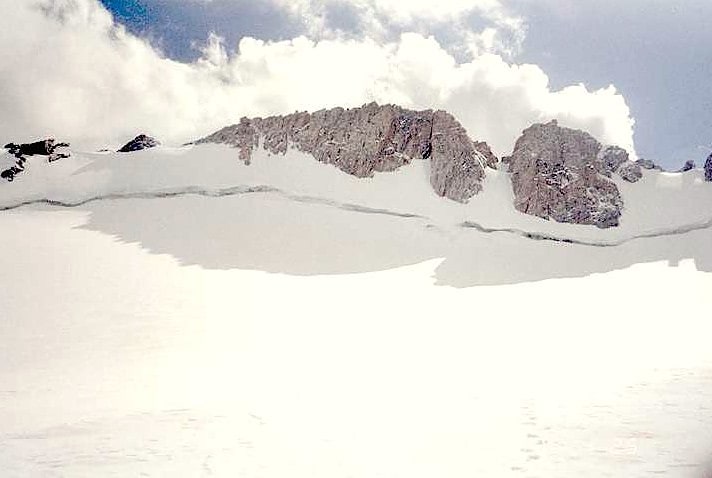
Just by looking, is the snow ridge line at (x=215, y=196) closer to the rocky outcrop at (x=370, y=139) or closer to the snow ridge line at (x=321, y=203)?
the snow ridge line at (x=321, y=203)

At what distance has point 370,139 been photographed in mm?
40156

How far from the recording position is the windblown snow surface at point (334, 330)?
25.4 ft

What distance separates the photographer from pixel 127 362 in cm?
1316

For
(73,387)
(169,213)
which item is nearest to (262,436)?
(73,387)

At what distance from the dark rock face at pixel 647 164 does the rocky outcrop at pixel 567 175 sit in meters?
2.35

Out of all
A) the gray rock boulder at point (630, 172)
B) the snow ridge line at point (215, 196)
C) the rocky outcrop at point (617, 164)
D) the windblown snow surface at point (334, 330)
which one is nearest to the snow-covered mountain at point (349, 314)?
the windblown snow surface at point (334, 330)

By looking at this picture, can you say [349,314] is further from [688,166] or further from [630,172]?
[688,166]

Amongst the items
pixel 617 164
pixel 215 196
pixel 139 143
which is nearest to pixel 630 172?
pixel 617 164

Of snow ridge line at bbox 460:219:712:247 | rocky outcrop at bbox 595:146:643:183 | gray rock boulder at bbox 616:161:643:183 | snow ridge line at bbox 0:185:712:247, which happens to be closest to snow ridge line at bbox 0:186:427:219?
snow ridge line at bbox 0:185:712:247

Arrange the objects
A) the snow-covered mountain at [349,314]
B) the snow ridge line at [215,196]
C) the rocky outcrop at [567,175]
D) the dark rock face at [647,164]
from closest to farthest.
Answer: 1. the snow-covered mountain at [349,314]
2. the snow ridge line at [215,196]
3. the rocky outcrop at [567,175]
4. the dark rock face at [647,164]

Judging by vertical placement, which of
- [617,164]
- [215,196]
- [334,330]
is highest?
[617,164]

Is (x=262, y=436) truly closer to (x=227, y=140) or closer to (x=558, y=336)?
(x=558, y=336)

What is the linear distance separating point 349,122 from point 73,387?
32979 millimetres

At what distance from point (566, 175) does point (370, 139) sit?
621 inches
